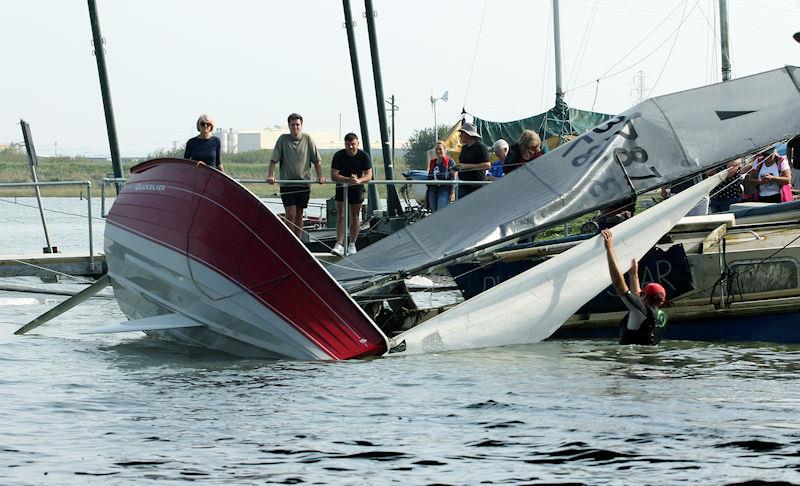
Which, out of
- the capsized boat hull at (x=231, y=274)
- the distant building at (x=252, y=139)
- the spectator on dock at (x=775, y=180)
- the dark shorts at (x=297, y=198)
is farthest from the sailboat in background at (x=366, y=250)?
the distant building at (x=252, y=139)

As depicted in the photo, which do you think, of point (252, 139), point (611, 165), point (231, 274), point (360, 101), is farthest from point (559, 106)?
point (252, 139)

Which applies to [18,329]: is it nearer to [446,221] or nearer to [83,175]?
[446,221]

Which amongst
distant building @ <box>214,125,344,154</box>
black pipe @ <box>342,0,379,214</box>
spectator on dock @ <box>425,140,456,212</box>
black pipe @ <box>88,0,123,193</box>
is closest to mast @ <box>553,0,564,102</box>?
black pipe @ <box>342,0,379,214</box>

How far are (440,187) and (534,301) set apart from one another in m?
7.06

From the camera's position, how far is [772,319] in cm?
1249

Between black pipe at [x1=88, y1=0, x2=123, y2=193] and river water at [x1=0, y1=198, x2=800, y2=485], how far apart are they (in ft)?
26.3

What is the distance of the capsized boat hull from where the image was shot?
37.3 ft

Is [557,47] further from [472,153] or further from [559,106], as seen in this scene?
[472,153]

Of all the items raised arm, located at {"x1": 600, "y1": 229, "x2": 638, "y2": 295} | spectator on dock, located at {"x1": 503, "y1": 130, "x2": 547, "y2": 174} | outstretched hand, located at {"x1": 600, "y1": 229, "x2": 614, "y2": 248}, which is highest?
spectator on dock, located at {"x1": 503, "y1": 130, "x2": 547, "y2": 174}

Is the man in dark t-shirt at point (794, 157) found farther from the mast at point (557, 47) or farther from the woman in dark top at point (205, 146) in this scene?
the mast at point (557, 47)

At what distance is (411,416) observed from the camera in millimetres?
9539

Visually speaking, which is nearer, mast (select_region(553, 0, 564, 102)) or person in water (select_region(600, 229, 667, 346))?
person in water (select_region(600, 229, 667, 346))

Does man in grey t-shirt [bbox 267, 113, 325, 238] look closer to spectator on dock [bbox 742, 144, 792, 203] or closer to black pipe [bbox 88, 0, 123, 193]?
black pipe [bbox 88, 0, 123, 193]

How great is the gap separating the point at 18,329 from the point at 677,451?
29.3 ft
